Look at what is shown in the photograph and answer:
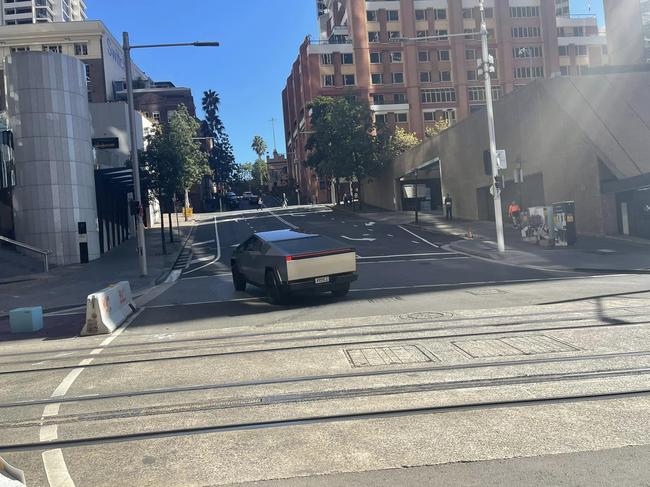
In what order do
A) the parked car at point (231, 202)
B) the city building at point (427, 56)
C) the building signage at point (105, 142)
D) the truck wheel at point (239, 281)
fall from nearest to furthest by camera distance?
1. the truck wheel at point (239, 281)
2. the building signage at point (105, 142)
3. the city building at point (427, 56)
4. the parked car at point (231, 202)

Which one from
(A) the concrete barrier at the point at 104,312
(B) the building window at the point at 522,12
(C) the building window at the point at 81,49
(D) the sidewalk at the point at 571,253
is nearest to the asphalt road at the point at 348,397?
(A) the concrete barrier at the point at 104,312

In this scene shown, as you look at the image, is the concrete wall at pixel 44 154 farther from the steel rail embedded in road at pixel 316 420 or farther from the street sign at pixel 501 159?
the steel rail embedded in road at pixel 316 420

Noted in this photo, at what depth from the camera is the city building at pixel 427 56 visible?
81.4 meters

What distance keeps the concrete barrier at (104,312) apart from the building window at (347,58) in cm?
7443

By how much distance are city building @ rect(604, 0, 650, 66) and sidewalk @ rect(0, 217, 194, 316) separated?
38532mm

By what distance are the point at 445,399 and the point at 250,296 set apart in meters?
10.0

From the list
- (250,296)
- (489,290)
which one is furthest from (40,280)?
(489,290)

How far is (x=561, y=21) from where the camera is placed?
8694cm

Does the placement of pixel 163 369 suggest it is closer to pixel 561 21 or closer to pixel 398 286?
pixel 398 286

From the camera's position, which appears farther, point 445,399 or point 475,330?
point 475,330

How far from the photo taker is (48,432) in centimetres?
550

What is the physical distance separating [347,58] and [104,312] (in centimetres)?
7648

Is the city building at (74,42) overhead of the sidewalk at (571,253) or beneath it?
overhead

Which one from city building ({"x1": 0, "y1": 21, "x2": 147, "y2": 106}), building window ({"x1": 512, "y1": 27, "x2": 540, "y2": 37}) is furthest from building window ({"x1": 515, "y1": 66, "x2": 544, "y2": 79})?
city building ({"x1": 0, "y1": 21, "x2": 147, "y2": 106})
